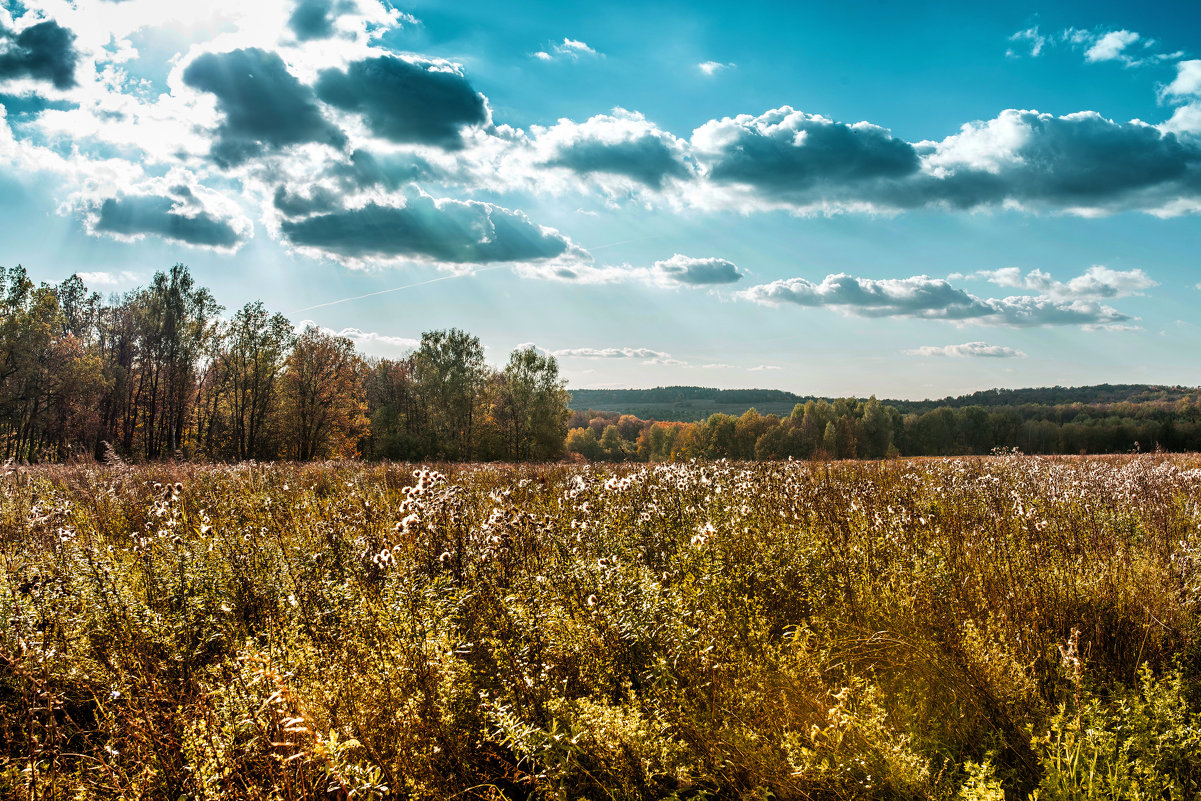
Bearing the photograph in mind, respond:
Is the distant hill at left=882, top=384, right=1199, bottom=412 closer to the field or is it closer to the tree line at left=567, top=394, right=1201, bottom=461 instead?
the tree line at left=567, top=394, right=1201, bottom=461

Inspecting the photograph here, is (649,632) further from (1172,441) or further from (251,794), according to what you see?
(1172,441)

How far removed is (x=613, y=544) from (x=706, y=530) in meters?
0.90

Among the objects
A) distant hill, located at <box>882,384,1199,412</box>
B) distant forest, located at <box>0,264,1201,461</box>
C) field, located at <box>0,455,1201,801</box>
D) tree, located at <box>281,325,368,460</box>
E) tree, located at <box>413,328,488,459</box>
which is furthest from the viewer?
distant hill, located at <box>882,384,1199,412</box>

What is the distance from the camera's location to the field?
261cm

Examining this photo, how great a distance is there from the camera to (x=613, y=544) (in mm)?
5395

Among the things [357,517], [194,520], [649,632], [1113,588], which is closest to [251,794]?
[649,632]

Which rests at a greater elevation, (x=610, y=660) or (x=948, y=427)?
(x=948, y=427)

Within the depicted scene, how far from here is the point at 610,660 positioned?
345 centimetres

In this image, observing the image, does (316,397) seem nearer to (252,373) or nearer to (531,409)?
(252,373)

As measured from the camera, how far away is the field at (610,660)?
2.61m

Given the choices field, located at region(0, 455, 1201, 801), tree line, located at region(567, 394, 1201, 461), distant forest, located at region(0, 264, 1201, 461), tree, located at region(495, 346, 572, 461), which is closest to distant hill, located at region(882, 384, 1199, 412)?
tree line, located at region(567, 394, 1201, 461)

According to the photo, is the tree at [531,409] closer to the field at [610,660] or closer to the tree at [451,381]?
the tree at [451,381]

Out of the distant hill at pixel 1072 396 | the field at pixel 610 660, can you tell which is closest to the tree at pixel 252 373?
the field at pixel 610 660

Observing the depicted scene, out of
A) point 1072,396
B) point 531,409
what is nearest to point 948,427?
point 1072,396
